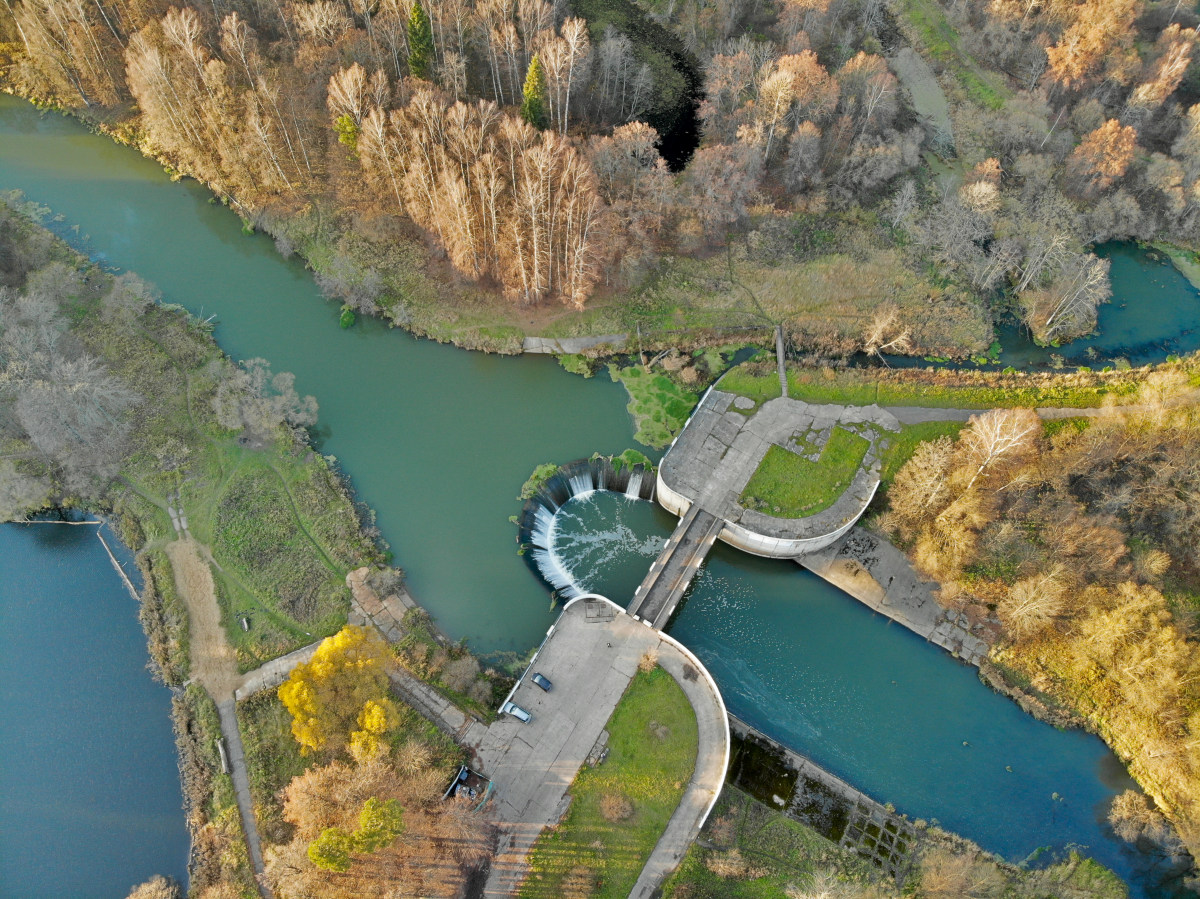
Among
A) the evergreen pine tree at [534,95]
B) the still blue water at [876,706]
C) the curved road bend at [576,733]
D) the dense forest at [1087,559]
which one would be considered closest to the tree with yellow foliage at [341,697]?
the curved road bend at [576,733]

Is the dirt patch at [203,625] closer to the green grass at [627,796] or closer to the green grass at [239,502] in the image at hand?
the green grass at [239,502]

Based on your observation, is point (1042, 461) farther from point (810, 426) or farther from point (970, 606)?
point (810, 426)

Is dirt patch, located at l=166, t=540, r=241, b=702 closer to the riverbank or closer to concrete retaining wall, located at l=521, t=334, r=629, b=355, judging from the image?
the riverbank

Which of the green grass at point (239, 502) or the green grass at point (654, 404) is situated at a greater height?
the green grass at point (654, 404)

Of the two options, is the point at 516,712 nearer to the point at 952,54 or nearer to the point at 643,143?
the point at 643,143

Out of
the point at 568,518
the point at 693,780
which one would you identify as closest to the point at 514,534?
the point at 568,518

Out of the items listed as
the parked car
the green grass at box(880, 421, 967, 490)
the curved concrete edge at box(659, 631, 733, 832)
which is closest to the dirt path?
the parked car

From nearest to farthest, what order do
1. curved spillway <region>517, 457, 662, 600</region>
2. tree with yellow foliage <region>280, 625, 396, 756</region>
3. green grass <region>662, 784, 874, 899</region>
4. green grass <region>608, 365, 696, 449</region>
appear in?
tree with yellow foliage <region>280, 625, 396, 756</region> → green grass <region>662, 784, 874, 899</region> → curved spillway <region>517, 457, 662, 600</region> → green grass <region>608, 365, 696, 449</region>
